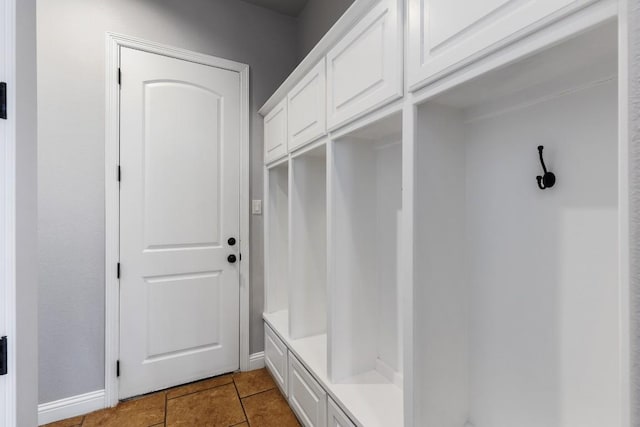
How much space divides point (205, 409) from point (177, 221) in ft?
4.15

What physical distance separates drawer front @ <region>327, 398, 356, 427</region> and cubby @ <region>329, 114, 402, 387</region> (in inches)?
4.5

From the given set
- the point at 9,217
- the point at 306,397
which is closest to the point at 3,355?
the point at 9,217

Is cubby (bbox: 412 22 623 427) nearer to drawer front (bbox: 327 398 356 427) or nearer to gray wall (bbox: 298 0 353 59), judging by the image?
drawer front (bbox: 327 398 356 427)

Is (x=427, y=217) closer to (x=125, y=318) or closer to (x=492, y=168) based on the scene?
(x=492, y=168)

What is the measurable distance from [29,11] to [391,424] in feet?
5.83

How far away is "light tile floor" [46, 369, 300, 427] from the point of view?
1.83 m

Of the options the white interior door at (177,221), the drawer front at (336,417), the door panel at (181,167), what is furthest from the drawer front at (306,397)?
the door panel at (181,167)

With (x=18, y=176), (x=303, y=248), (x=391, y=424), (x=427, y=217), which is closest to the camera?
(x=18, y=176)

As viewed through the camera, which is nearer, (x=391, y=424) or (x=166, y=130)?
(x=391, y=424)

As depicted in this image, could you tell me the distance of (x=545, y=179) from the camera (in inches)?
37.0

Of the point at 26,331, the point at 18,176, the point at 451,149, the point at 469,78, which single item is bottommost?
the point at 26,331

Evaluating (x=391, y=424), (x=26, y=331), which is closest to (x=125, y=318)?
(x=26, y=331)

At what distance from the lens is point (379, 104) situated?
1.15m

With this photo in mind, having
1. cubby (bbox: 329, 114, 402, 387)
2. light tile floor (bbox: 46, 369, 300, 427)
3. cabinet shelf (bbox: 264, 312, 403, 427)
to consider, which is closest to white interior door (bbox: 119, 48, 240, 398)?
light tile floor (bbox: 46, 369, 300, 427)
